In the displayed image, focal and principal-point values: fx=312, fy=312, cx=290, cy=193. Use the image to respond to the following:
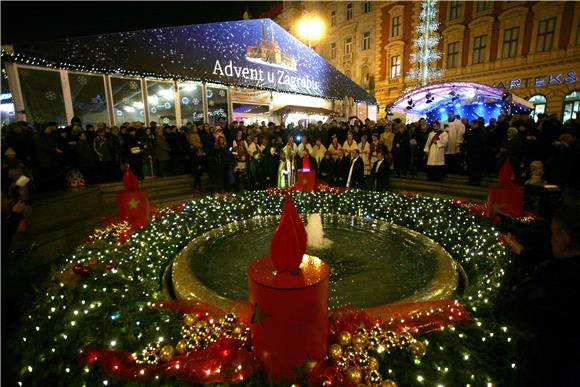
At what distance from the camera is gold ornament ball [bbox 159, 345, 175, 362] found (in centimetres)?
190

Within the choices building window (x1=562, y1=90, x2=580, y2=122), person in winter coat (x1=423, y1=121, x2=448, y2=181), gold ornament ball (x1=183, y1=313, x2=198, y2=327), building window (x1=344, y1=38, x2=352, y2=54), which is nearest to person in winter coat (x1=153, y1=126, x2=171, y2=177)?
person in winter coat (x1=423, y1=121, x2=448, y2=181)

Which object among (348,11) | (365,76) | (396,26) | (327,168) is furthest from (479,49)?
(327,168)

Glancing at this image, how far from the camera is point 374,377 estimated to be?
1735 mm

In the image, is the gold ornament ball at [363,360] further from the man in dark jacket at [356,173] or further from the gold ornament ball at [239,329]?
the man in dark jacket at [356,173]

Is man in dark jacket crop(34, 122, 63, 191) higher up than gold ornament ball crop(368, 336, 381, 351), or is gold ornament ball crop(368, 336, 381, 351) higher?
man in dark jacket crop(34, 122, 63, 191)

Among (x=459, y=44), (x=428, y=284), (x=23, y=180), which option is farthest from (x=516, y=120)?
(x=459, y=44)

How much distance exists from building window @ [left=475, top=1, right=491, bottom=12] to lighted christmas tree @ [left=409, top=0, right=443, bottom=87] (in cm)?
322

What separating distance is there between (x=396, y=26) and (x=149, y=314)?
3582 centimetres

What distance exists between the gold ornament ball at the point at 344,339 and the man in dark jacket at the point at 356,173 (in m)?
7.40

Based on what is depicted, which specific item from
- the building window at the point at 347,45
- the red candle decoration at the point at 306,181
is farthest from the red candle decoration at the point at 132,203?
the building window at the point at 347,45

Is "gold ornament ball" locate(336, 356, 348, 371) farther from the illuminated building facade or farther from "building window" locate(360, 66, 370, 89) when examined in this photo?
"building window" locate(360, 66, 370, 89)

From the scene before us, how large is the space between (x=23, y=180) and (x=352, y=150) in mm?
7709

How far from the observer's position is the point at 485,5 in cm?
2552

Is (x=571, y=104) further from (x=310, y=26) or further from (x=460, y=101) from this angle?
(x=310, y=26)
